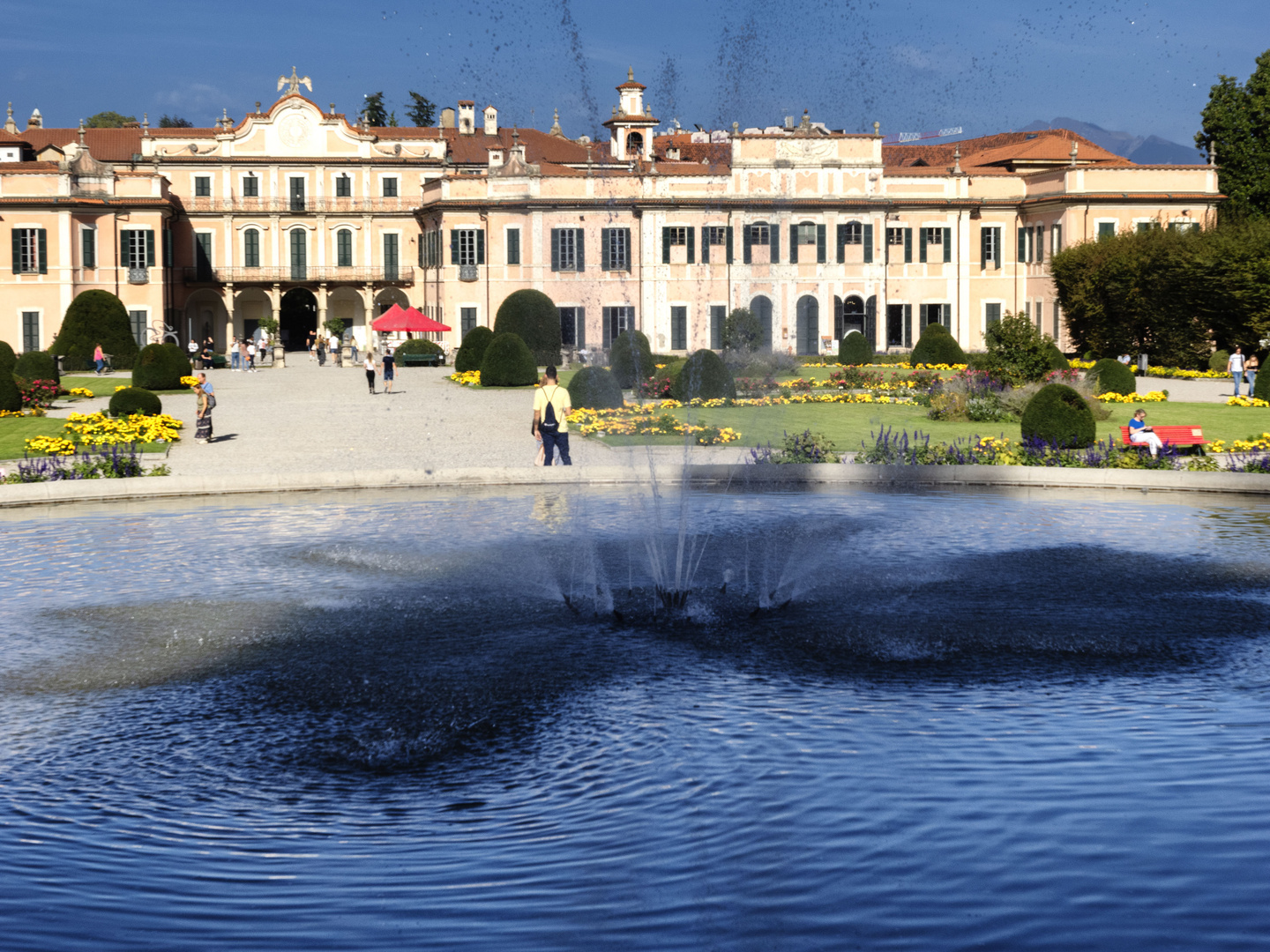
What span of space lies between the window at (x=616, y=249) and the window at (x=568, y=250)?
77 centimetres

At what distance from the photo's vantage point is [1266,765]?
6676 mm

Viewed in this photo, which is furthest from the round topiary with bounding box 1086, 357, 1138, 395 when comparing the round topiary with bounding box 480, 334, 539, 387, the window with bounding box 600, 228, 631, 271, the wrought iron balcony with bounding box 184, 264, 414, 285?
the wrought iron balcony with bounding box 184, 264, 414, 285

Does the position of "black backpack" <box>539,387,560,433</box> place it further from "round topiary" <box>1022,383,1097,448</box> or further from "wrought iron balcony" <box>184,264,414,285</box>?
"wrought iron balcony" <box>184,264,414,285</box>

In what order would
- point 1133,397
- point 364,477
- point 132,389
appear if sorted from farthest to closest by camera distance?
point 1133,397 < point 132,389 < point 364,477

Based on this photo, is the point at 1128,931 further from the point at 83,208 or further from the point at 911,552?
the point at 83,208

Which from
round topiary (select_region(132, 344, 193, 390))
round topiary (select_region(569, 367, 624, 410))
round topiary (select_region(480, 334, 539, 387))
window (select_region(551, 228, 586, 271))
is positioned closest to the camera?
round topiary (select_region(569, 367, 624, 410))

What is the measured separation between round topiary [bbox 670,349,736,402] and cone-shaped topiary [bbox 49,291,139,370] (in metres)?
22.9

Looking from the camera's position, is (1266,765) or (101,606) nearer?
(1266,765)

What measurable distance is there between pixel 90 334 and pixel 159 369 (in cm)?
1161

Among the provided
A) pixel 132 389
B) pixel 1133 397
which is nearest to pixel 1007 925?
pixel 132 389

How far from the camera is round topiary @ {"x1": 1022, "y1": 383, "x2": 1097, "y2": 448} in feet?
66.9

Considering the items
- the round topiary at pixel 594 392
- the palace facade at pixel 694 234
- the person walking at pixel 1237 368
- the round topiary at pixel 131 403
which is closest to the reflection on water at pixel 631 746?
the round topiary at pixel 131 403

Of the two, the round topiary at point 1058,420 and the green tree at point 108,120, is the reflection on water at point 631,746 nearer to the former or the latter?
the round topiary at point 1058,420

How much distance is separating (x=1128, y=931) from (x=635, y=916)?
5.84 feet
